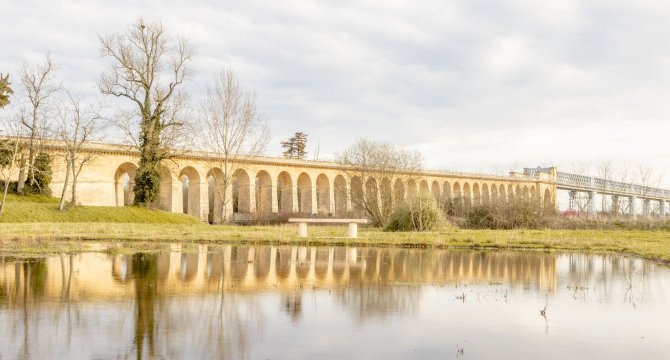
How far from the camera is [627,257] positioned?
16.8 metres

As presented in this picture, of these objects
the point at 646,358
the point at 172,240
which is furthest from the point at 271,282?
the point at 172,240

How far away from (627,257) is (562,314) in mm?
10352

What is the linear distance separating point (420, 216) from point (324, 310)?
20.0 metres

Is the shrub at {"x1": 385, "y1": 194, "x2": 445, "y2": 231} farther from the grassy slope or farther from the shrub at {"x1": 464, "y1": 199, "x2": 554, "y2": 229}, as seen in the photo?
the grassy slope

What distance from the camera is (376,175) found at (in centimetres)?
4288

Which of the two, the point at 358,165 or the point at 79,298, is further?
the point at 358,165

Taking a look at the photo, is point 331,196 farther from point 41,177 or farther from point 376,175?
point 41,177

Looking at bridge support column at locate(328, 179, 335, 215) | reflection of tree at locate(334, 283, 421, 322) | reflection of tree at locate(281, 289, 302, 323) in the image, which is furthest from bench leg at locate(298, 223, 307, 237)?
bridge support column at locate(328, 179, 335, 215)

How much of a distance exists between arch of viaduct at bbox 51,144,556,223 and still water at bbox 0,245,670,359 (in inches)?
704

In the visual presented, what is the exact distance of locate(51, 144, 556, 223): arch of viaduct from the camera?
42688 mm

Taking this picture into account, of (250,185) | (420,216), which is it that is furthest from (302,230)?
(250,185)

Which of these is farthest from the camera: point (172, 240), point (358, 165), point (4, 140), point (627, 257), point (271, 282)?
point (358, 165)

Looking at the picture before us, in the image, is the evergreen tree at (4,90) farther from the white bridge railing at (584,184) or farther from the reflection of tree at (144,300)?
the white bridge railing at (584,184)

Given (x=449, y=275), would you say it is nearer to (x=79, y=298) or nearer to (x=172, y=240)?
(x=79, y=298)
